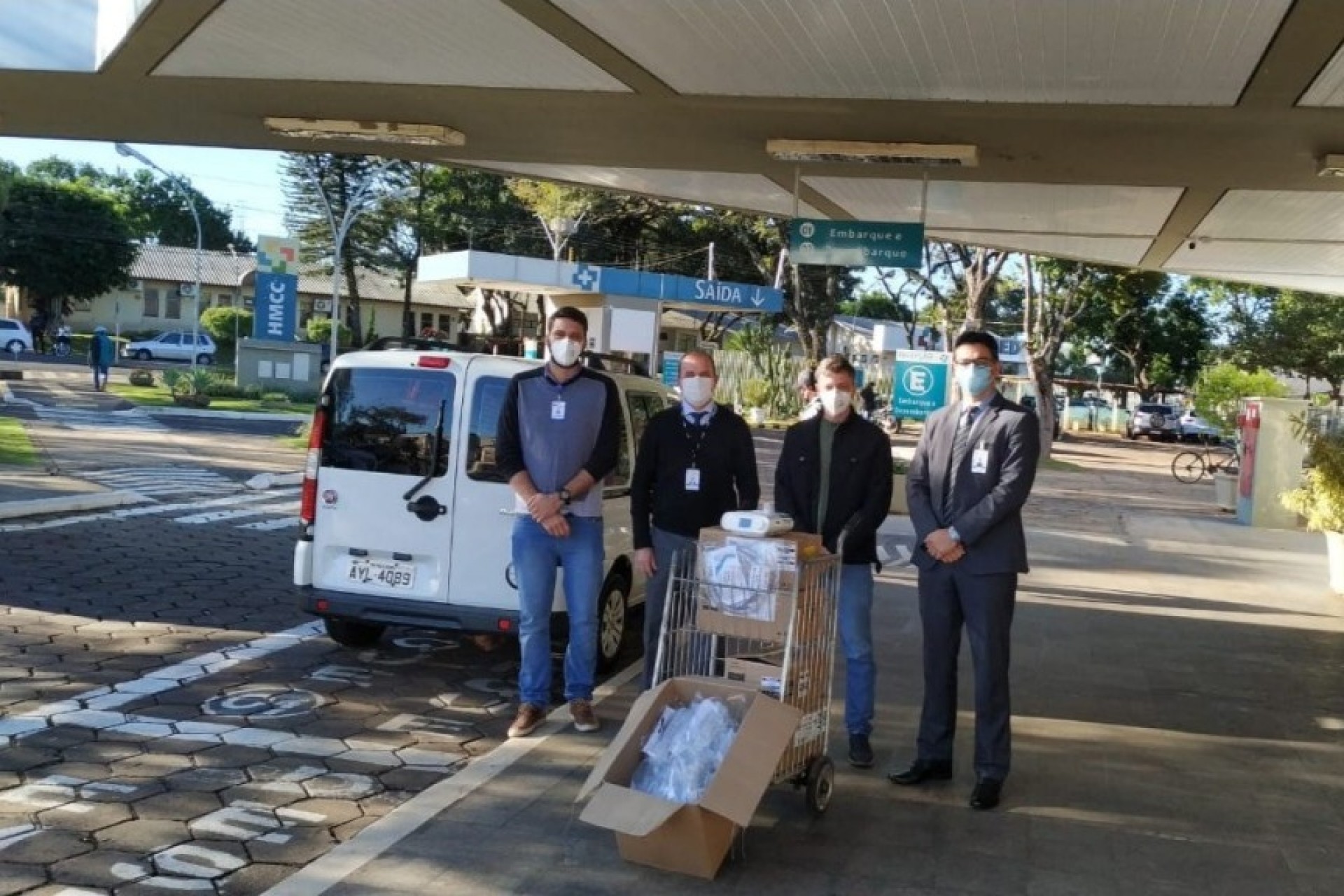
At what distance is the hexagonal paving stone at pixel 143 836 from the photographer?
4984 mm

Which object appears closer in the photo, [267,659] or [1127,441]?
[267,659]

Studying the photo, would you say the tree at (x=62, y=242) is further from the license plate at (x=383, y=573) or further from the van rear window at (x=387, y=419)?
the license plate at (x=383, y=573)

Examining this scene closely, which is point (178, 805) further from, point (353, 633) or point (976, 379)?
point (976, 379)

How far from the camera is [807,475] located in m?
6.14

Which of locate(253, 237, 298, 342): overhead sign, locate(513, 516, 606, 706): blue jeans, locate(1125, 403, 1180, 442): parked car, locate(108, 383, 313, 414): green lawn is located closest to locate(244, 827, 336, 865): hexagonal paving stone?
locate(513, 516, 606, 706): blue jeans

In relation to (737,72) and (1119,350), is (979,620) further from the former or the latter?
(1119,350)

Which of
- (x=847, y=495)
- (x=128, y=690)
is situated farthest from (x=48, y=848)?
(x=847, y=495)

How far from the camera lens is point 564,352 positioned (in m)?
6.45

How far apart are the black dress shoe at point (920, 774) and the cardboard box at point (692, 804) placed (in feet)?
4.08

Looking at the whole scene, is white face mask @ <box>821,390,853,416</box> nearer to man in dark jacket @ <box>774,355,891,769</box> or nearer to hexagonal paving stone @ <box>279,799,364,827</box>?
man in dark jacket @ <box>774,355,891,769</box>

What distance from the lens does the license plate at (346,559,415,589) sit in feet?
24.8

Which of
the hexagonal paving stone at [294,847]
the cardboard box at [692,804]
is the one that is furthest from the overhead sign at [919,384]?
the hexagonal paving stone at [294,847]

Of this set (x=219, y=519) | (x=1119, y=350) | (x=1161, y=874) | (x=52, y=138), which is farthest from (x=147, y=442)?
(x=1119, y=350)

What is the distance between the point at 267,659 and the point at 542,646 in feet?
8.29
